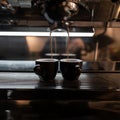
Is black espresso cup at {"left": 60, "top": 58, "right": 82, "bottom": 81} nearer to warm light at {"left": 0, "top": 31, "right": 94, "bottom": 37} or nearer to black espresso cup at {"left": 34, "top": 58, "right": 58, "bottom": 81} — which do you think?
black espresso cup at {"left": 34, "top": 58, "right": 58, "bottom": 81}

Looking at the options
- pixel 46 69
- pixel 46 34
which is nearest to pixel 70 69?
pixel 46 69

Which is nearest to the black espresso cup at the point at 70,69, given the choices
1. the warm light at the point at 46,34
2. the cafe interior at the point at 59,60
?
the cafe interior at the point at 59,60

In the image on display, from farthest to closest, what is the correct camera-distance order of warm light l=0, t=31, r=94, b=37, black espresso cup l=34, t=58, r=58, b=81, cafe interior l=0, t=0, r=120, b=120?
warm light l=0, t=31, r=94, b=37, black espresso cup l=34, t=58, r=58, b=81, cafe interior l=0, t=0, r=120, b=120

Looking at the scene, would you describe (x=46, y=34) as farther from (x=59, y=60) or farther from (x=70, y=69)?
(x=70, y=69)

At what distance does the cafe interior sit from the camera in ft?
1.94

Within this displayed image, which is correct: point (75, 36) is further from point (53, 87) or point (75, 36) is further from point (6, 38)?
point (53, 87)

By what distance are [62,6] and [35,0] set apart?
12 centimetres

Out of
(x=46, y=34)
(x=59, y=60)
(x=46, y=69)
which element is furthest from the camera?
(x=46, y=34)

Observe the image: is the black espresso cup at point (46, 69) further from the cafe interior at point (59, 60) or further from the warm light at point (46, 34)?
the warm light at point (46, 34)

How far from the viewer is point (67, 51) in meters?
1.16

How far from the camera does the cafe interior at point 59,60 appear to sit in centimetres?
59

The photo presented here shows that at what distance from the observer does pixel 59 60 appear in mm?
880

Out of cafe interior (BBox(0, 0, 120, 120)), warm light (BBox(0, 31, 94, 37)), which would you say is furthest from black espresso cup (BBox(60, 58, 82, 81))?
warm light (BBox(0, 31, 94, 37))

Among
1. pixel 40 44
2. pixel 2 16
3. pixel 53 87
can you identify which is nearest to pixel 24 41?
pixel 40 44
